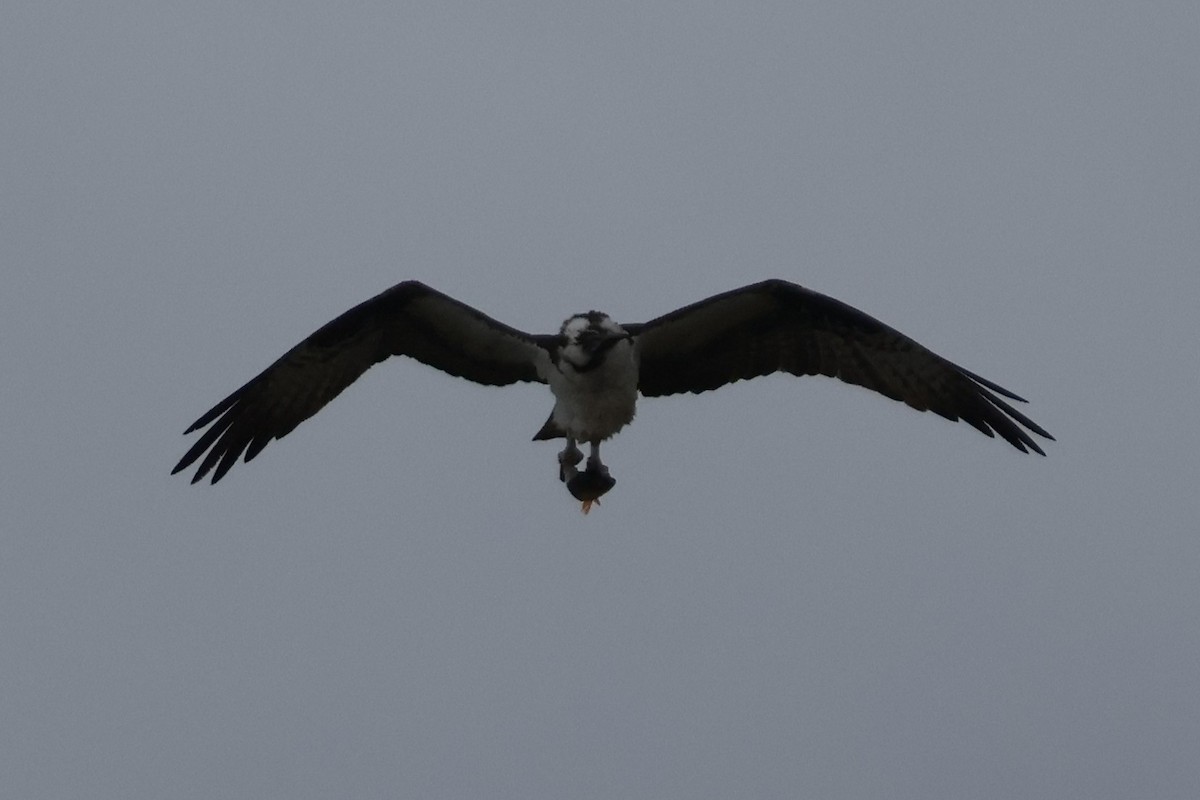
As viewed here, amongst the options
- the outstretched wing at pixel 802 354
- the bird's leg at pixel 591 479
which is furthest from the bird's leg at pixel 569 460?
the outstretched wing at pixel 802 354

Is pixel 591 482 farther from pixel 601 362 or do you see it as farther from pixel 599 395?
pixel 601 362

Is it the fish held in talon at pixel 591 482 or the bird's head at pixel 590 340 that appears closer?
the bird's head at pixel 590 340

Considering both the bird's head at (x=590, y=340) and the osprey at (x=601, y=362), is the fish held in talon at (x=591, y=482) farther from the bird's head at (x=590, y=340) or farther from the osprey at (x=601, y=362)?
the bird's head at (x=590, y=340)

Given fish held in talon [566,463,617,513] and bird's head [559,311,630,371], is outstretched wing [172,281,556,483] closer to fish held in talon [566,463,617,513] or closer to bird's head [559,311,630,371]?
bird's head [559,311,630,371]

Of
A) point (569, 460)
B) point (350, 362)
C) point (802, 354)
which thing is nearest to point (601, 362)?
point (569, 460)

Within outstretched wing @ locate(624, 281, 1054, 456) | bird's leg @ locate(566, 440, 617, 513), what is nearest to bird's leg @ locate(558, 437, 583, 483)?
bird's leg @ locate(566, 440, 617, 513)

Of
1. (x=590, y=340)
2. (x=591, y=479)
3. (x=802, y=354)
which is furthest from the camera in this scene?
(x=802, y=354)

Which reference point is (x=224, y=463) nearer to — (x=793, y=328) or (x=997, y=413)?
(x=793, y=328)

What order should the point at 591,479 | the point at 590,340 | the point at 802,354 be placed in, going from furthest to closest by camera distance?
1. the point at 802,354
2. the point at 591,479
3. the point at 590,340

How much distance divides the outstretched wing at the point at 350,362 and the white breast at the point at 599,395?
1.12ft

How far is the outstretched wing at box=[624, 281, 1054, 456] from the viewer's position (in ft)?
33.8

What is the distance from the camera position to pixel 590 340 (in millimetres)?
9977

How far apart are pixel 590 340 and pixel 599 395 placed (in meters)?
0.37

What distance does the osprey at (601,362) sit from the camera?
10219 millimetres
